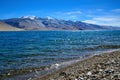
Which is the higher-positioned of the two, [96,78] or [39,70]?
[96,78]

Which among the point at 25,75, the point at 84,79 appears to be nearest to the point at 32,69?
the point at 25,75

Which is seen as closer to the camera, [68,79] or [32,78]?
[68,79]

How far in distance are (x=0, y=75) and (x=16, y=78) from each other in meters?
1.96

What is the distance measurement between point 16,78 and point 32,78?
4.73 feet

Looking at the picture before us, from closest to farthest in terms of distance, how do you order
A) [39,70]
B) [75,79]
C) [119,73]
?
[119,73]
[75,79]
[39,70]

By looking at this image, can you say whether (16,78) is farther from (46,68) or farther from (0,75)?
(46,68)

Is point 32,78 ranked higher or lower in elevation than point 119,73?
lower

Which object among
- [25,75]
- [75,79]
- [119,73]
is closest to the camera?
[119,73]

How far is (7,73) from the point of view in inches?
766

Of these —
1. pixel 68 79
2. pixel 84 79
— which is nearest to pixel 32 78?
pixel 68 79

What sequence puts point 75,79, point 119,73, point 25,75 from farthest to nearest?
point 25,75 < point 75,79 < point 119,73

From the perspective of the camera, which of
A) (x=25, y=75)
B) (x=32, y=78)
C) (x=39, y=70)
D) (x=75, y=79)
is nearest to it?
(x=75, y=79)

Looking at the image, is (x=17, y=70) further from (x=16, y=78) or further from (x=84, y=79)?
(x=84, y=79)

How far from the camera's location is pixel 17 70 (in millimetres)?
20734
